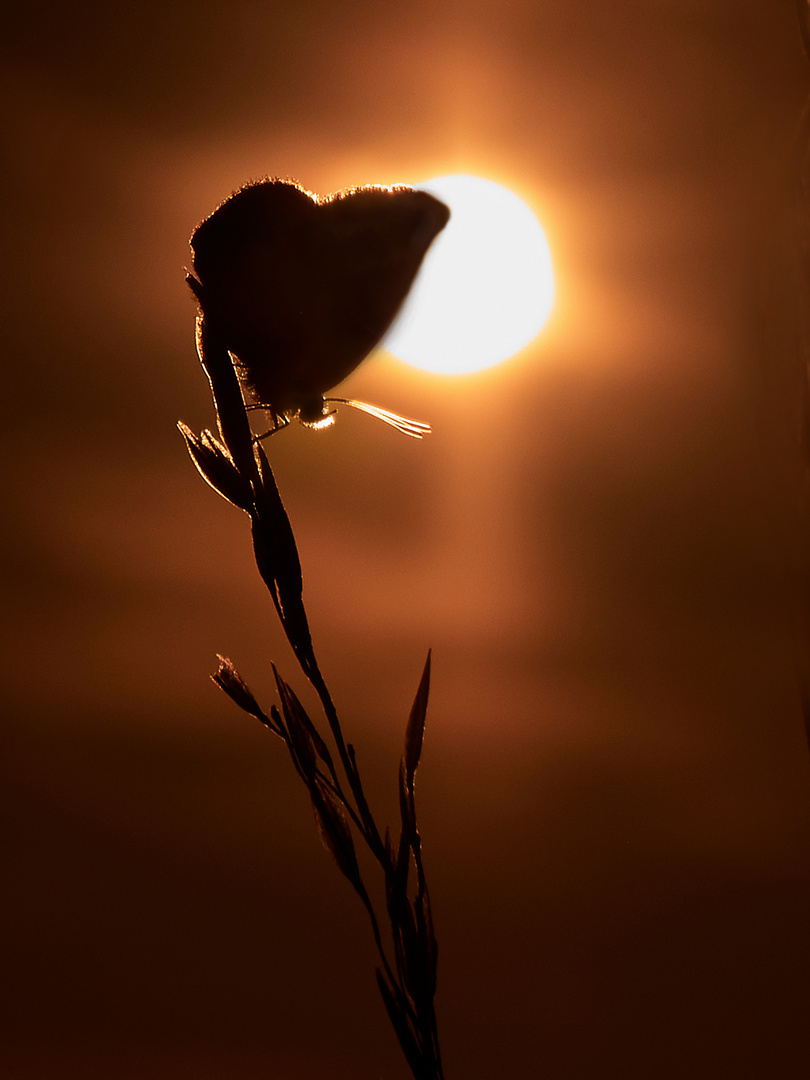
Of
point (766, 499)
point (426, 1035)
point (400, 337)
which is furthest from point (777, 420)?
point (426, 1035)

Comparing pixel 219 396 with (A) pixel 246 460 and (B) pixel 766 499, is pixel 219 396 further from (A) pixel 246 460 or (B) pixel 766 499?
(B) pixel 766 499

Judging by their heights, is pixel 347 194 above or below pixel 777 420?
above

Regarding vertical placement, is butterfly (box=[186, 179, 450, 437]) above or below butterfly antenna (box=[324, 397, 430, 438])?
above

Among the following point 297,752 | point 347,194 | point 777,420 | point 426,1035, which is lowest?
point 426,1035

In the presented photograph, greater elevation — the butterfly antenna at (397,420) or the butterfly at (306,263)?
the butterfly at (306,263)

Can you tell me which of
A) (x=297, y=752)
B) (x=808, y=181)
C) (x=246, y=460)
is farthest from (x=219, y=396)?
(x=808, y=181)
